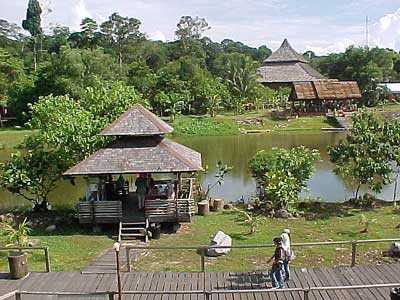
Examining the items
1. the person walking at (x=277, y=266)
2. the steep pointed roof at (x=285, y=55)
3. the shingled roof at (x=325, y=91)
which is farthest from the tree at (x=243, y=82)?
the person walking at (x=277, y=266)

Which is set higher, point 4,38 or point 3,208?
point 4,38

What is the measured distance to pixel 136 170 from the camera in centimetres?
1667

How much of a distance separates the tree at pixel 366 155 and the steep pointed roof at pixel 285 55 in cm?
5089

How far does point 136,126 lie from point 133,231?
3738 mm

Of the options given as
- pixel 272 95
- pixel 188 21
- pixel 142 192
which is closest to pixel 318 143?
pixel 272 95

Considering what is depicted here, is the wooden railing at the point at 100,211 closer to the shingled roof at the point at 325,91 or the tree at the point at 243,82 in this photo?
the shingled roof at the point at 325,91

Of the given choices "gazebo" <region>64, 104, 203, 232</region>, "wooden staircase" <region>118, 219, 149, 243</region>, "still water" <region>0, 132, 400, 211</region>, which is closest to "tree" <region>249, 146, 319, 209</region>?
"still water" <region>0, 132, 400, 211</region>

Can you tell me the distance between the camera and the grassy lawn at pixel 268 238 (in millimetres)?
13328

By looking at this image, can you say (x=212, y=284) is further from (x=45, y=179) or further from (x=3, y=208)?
(x=3, y=208)

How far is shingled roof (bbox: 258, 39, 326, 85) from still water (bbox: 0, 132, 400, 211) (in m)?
22.4

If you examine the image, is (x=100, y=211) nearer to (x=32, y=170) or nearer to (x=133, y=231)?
(x=133, y=231)

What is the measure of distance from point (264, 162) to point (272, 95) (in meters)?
40.4

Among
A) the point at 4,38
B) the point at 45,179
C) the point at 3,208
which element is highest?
the point at 4,38

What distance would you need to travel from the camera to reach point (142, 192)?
17609 mm
